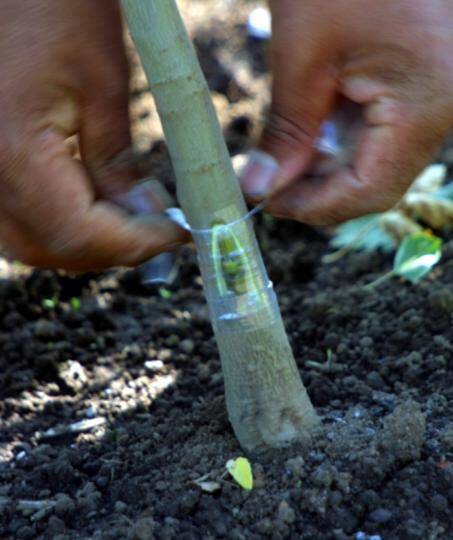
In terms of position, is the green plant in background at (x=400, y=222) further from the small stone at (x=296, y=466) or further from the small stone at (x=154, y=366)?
the small stone at (x=296, y=466)

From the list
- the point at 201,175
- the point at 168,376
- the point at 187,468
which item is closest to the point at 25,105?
the point at 201,175

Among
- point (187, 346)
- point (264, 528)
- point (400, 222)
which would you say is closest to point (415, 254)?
point (400, 222)

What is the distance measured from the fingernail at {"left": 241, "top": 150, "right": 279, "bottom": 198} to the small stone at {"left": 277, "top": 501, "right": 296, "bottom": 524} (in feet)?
1.53

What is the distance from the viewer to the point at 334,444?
1527 millimetres

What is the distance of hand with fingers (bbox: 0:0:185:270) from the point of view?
52.6 inches

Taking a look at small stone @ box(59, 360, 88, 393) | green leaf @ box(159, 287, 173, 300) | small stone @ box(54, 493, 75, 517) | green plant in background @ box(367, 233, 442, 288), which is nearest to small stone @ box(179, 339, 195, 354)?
small stone @ box(59, 360, 88, 393)

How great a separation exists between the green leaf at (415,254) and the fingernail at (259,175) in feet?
1.85

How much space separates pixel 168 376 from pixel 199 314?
282 millimetres

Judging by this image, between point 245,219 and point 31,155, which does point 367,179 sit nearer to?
point 245,219

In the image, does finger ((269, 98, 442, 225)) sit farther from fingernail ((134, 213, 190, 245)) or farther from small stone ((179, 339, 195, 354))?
small stone ((179, 339, 195, 354))

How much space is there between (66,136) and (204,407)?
0.59 metres

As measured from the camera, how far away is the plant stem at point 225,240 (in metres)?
1.34

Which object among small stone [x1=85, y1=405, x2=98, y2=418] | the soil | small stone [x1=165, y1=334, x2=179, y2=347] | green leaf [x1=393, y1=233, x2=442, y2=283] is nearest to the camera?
the soil

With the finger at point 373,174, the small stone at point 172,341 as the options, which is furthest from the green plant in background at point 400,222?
the finger at point 373,174
